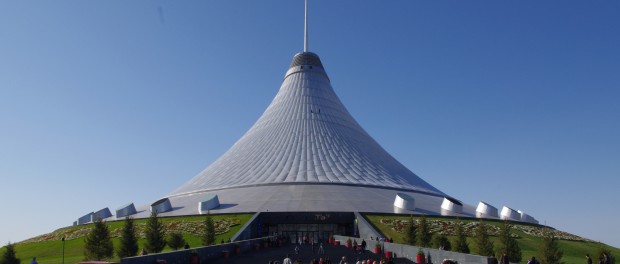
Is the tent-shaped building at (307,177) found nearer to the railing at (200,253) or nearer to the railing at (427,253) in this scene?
the railing at (200,253)

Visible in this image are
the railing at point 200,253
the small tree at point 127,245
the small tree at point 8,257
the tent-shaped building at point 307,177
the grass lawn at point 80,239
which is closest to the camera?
the railing at point 200,253

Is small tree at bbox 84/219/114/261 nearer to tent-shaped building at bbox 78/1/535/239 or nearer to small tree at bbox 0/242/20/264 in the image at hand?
small tree at bbox 0/242/20/264

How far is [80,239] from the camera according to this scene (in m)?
26.8

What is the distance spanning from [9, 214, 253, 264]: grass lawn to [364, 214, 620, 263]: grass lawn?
765cm

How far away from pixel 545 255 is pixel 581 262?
453cm

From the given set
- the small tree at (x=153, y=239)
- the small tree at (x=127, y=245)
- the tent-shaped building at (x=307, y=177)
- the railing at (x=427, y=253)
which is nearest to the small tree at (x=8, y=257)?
the small tree at (x=127, y=245)

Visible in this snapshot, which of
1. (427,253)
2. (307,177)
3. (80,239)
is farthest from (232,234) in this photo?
(307,177)

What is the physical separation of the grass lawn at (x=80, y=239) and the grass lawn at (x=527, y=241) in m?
7.65

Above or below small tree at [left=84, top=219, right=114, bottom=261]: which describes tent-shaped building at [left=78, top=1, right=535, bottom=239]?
above

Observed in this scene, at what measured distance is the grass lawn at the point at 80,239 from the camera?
24312 mm

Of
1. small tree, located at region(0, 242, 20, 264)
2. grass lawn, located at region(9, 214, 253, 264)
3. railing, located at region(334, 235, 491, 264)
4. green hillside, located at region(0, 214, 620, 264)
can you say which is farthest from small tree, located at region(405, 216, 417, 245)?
small tree, located at region(0, 242, 20, 264)

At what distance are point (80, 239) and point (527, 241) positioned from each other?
23.8 meters

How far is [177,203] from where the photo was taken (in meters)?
35.1

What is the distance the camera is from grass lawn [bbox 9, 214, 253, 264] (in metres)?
24.3
